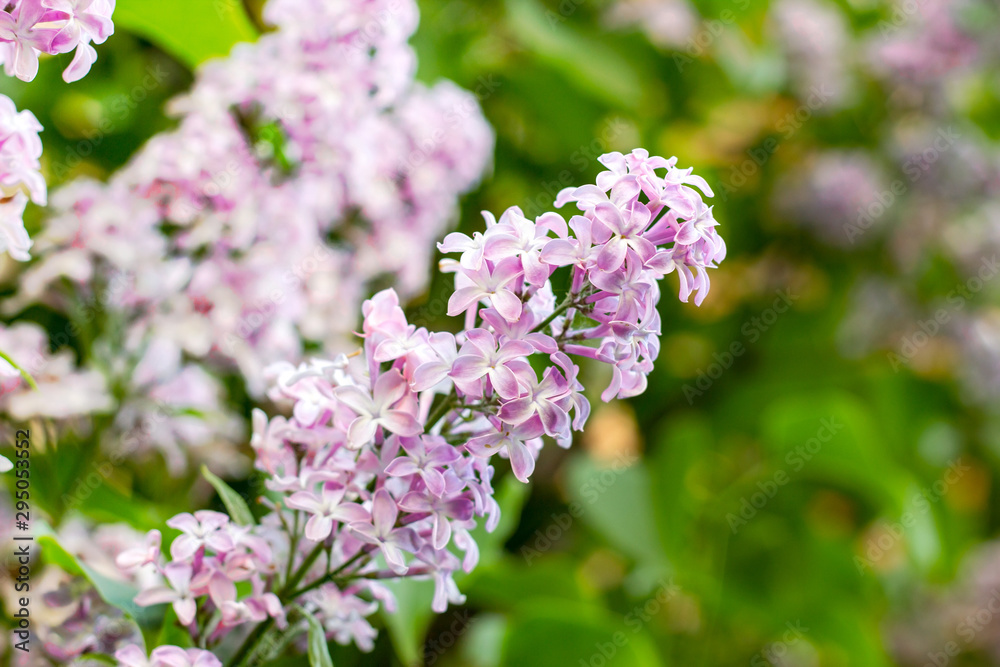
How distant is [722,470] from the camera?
1068 mm

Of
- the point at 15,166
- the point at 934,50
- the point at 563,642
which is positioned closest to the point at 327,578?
the point at 15,166

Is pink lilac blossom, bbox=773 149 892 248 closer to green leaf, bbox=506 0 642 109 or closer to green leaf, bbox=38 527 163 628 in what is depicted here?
green leaf, bbox=506 0 642 109

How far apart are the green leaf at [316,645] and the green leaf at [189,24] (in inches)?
Result: 12.5

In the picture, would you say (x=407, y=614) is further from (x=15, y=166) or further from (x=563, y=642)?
(x=15, y=166)

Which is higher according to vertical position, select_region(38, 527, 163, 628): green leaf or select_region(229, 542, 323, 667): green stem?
select_region(229, 542, 323, 667): green stem

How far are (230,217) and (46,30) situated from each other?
172 mm

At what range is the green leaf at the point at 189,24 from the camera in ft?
1.43

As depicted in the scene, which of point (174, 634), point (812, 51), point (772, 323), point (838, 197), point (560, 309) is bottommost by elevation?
point (772, 323)

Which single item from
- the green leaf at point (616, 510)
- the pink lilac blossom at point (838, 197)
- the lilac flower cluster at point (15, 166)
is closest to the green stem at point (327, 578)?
the lilac flower cluster at point (15, 166)

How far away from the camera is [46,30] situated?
237 millimetres

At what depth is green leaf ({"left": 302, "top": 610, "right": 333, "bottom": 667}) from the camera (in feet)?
0.83

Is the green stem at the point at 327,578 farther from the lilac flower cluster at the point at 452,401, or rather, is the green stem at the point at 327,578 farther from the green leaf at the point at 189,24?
the green leaf at the point at 189,24

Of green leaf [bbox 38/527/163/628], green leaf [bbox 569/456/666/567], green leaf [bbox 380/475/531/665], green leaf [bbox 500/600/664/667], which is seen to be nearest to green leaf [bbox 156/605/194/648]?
green leaf [bbox 38/527/163/628]

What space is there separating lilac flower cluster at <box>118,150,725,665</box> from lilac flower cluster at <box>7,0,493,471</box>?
155 mm
